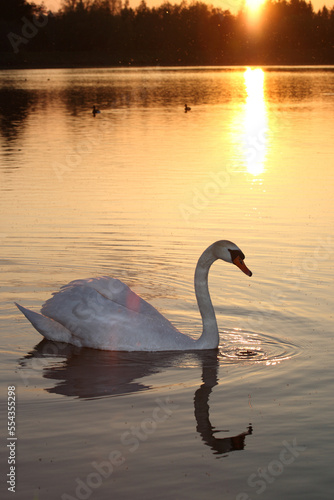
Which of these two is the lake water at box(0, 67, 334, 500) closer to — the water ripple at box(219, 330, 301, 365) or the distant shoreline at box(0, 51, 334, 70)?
the water ripple at box(219, 330, 301, 365)

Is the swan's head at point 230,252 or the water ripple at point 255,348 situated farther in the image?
the swan's head at point 230,252

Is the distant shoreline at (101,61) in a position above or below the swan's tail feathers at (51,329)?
above

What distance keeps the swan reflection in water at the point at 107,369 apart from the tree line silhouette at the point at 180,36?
111 meters

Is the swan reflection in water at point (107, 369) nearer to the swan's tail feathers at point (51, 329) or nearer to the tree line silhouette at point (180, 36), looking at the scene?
the swan's tail feathers at point (51, 329)

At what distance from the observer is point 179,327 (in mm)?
9531

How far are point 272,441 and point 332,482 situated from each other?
2.37ft

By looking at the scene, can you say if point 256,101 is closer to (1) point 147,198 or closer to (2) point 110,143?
(2) point 110,143

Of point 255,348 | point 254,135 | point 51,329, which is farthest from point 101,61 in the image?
point 255,348

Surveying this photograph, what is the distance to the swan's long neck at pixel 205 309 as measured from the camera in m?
8.61

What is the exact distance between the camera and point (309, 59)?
14450 cm

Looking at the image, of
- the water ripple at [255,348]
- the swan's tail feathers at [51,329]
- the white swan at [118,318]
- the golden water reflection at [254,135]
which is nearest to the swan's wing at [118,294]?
the white swan at [118,318]

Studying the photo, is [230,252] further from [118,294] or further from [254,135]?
[254,135]

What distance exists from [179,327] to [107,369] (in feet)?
5.20

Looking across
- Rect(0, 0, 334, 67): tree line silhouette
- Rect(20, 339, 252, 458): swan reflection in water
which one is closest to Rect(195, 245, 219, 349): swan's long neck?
Rect(20, 339, 252, 458): swan reflection in water
